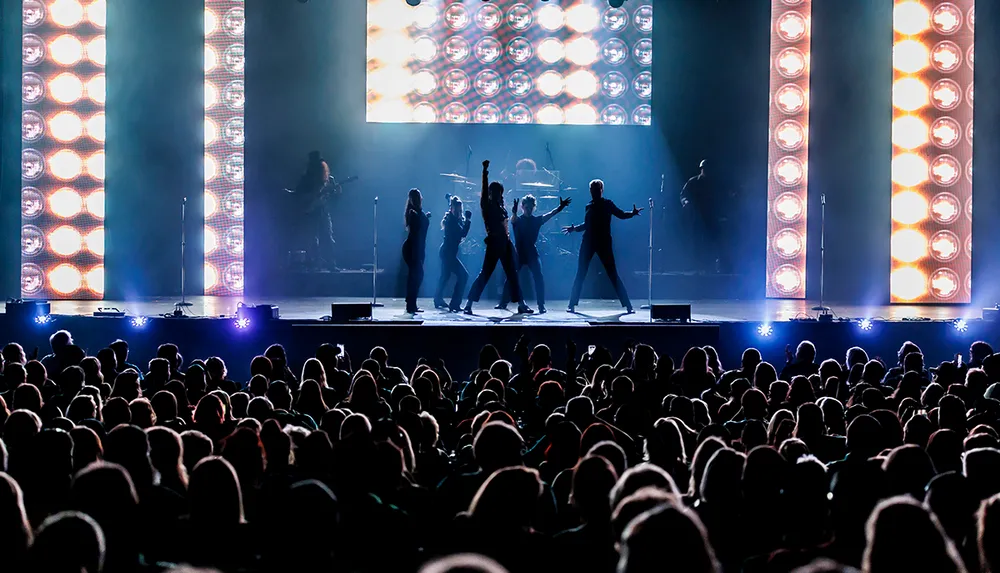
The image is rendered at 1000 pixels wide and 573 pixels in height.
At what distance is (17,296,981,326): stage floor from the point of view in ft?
37.6

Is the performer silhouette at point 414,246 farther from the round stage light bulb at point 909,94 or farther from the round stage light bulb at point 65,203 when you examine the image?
the round stage light bulb at point 909,94

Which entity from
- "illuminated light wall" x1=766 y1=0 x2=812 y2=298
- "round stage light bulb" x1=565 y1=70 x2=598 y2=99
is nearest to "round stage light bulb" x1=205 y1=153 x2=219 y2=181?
"round stage light bulb" x1=565 y1=70 x2=598 y2=99

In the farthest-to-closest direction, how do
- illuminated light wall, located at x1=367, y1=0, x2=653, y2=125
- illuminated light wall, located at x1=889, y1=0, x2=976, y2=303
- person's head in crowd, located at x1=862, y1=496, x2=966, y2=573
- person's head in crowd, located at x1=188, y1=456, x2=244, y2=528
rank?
illuminated light wall, located at x1=367, y1=0, x2=653, y2=125 < illuminated light wall, located at x1=889, y1=0, x2=976, y2=303 < person's head in crowd, located at x1=188, y1=456, x2=244, y2=528 < person's head in crowd, located at x1=862, y1=496, x2=966, y2=573

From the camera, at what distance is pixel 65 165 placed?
54.4 feet

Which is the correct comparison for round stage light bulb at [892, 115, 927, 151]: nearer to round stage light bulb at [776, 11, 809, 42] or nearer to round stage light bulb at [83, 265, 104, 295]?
round stage light bulb at [776, 11, 809, 42]

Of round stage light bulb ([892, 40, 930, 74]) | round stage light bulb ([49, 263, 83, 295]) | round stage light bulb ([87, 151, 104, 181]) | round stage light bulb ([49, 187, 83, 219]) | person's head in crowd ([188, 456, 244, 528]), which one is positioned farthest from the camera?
round stage light bulb ([87, 151, 104, 181])

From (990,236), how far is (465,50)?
9.11 meters

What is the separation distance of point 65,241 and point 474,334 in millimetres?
9323

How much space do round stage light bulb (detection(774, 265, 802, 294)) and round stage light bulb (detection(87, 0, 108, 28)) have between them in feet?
40.2

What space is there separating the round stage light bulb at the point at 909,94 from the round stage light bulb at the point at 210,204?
11630mm

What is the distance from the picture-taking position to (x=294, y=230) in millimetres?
16969

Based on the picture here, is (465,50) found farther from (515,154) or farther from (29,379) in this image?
(29,379)

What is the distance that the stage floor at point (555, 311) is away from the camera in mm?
11469

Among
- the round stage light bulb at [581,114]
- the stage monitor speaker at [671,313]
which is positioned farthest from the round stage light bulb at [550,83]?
the stage monitor speaker at [671,313]
